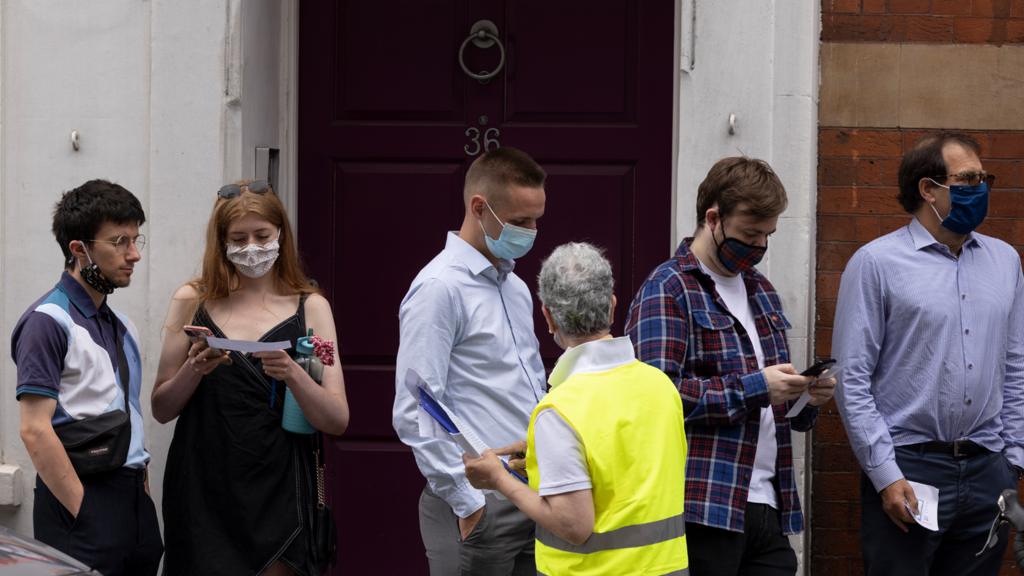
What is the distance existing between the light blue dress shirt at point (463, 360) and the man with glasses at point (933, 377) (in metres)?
1.26

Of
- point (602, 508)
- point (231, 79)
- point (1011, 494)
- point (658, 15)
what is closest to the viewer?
point (602, 508)

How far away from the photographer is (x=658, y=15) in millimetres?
6039

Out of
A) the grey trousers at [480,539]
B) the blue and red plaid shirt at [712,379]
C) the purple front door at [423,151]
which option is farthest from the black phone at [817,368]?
the purple front door at [423,151]

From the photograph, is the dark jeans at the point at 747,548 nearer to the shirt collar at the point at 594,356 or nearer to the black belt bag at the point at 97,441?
the shirt collar at the point at 594,356

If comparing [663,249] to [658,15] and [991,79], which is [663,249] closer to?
[658,15]

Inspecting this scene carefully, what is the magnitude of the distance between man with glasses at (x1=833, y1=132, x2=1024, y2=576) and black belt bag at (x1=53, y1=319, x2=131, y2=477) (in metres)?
2.49

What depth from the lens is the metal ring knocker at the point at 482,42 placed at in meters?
6.07

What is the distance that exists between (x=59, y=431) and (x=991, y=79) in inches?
153

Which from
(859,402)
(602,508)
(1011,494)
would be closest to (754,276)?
(859,402)

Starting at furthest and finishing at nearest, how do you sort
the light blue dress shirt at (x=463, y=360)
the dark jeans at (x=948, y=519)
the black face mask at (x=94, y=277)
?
the dark jeans at (x=948, y=519), the black face mask at (x=94, y=277), the light blue dress shirt at (x=463, y=360)

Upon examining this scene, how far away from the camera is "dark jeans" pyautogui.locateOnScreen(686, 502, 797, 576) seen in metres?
4.33

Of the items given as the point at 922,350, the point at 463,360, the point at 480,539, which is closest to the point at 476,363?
the point at 463,360

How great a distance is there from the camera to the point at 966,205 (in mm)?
4922

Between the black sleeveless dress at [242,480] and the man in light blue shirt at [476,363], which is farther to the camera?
the black sleeveless dress at [242,480]
